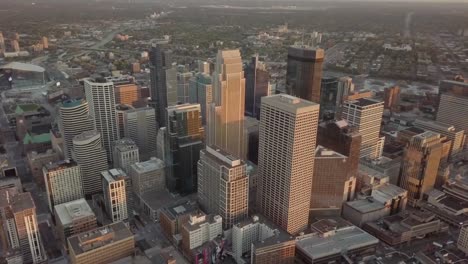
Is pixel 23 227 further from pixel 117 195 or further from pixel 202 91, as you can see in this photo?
pixel 202 91

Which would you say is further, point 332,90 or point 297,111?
point 332,90

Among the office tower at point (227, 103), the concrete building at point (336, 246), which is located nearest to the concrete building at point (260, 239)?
the concrete building at point (336, 246)

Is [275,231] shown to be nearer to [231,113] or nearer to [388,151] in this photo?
[231,113]

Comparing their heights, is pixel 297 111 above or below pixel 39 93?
above

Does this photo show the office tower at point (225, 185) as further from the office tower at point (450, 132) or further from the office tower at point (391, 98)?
the office tower at point (391, 98)

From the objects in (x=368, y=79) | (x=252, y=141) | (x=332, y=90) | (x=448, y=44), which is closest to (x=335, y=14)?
(x=368, y=79)

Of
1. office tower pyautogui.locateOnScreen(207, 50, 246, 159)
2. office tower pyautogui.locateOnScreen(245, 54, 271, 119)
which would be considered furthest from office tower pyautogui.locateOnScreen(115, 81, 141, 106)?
office tower pyautogui.locateOnScreen(207, 50, 246, 159)

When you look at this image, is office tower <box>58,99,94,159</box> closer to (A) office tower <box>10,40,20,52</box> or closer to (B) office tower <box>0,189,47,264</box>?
(B) office tower <box>0,189,47,264</box>

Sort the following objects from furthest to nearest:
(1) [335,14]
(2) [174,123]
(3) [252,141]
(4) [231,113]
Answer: (1) [335,14] < (3) [252,141] < (4) [231,113] < (2) [174,123]
